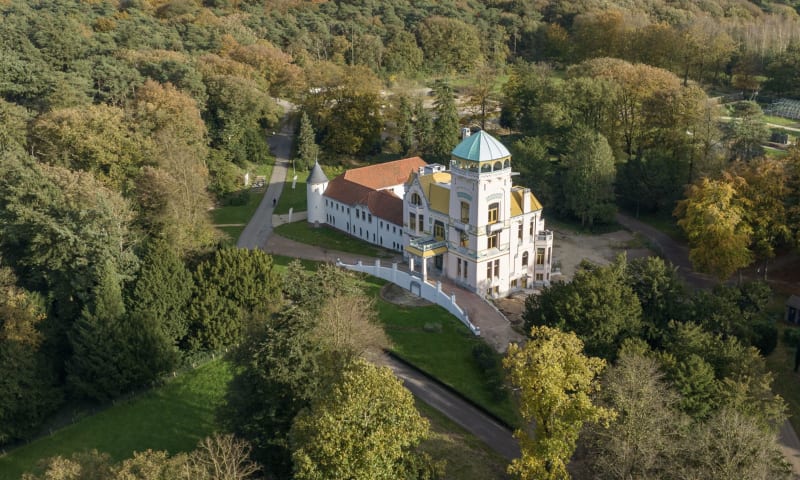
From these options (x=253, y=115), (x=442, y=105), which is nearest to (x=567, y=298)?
(x=442, y=105)

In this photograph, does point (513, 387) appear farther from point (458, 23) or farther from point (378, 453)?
point (458, 23)

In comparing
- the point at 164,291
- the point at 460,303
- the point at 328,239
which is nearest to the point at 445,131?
the point at 328,239

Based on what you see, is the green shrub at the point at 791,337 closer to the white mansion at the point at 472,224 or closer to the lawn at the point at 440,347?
the white mansion at the point at 472,224

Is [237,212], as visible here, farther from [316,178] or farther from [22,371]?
[22,371]

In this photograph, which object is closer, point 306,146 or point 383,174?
point 383,174

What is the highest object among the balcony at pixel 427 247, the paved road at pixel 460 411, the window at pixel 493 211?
the window at pixel 493 211

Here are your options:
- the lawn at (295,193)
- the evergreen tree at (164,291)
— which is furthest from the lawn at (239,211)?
the evergreen tree at (164,291)

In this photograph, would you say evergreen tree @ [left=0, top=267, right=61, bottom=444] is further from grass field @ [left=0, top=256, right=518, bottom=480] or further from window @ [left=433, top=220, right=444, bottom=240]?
window @ [left=433, top=220, right=444, bottom=240]
